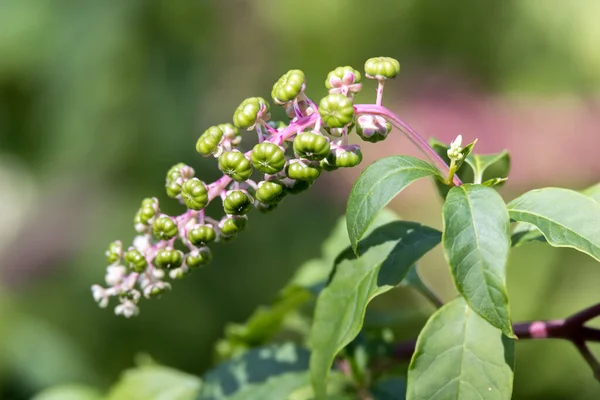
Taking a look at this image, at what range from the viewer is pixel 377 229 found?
1270mm

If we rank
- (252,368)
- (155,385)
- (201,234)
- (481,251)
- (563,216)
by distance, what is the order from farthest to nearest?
(155,385)
(252,368)
(201,234)
(563,216)
(481,251)

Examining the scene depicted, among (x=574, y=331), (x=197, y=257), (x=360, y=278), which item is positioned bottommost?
(x=574, y=331)

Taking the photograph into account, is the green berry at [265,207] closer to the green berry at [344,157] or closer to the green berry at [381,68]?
the green berry at [344,157]

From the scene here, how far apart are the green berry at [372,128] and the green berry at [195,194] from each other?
0.26 m

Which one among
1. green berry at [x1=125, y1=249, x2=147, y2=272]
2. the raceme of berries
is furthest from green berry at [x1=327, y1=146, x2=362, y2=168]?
green berry at [x1=125, y1=249, x2=147, y2=272]

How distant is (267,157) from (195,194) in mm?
146

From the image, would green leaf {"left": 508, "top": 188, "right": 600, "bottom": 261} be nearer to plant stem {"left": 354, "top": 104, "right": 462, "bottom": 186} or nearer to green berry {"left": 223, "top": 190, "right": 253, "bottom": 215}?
plant stem {"left": 354, "top": 104, "right": 462, "bottom": 186}

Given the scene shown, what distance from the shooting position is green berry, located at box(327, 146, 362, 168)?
3.44ft

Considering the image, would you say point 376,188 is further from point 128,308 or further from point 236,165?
point 128,308

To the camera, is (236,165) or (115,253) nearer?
(236,165)

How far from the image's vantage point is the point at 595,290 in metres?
3.72

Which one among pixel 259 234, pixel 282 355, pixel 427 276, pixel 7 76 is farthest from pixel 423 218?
pixel 282 355

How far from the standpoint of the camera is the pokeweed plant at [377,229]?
0.95 meters

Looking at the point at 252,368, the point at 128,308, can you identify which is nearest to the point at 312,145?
the point at 128,308
